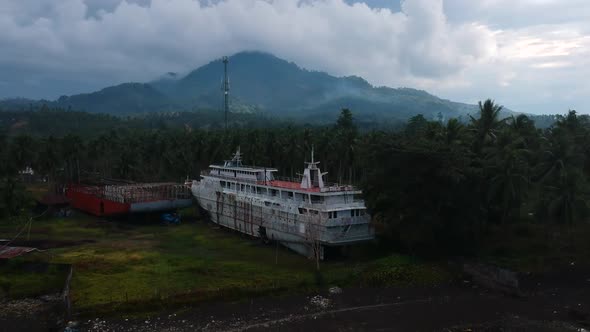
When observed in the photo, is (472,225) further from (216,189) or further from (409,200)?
(216,189)

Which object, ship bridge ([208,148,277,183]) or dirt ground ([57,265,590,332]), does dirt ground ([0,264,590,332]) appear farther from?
ship bridge ([208,148,277,183])

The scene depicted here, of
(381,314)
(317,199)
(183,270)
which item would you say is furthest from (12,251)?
(381,314)

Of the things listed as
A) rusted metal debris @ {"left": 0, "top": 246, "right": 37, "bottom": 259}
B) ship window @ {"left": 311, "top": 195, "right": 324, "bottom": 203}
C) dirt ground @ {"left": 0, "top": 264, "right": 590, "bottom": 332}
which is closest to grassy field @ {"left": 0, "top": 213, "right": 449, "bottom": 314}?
rusted metal debris @ {"left": 0, "top": 246, "right": 37, "bottom": 259}

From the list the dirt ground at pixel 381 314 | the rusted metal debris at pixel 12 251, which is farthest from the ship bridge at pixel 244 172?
the rusted metal debris at pixel 12 251

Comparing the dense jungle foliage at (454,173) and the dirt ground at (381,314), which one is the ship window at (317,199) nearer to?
the dense jungle foliage at (454,173)

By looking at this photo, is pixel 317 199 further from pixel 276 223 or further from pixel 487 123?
pixel 487 123

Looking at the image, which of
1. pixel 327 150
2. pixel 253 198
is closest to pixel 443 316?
pixel 253 198
